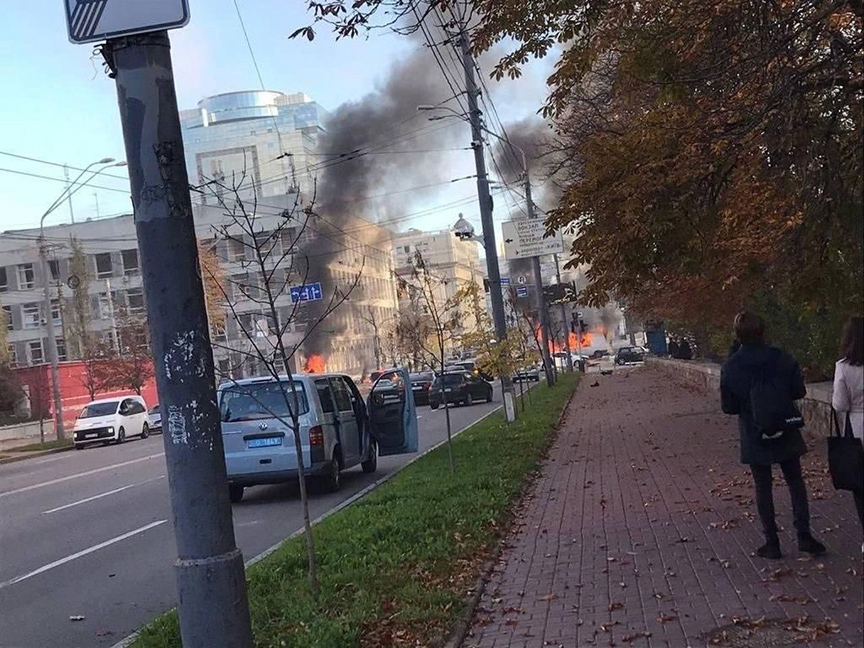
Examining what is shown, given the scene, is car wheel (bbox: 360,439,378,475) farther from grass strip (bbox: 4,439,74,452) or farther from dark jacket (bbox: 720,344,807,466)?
grass strip (bbox: 4,439,74,452)

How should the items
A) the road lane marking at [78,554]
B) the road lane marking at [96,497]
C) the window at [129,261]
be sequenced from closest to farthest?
1. the road lane marking at [78,554]
2. the road lane marking at [96,497]
3. the window at [129,261]

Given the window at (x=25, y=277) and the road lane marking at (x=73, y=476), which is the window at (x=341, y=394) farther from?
the window at (x=25, y=277)

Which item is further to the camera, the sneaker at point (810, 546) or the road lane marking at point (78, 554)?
the road lane marking at point (78, 554)

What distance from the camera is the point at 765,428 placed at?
6238 millimetres

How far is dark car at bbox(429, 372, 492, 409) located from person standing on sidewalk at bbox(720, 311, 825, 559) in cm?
2817

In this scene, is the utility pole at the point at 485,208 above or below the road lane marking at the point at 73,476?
above

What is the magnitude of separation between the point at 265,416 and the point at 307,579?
20.4 ft

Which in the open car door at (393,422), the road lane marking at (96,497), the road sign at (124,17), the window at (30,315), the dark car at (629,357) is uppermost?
the window at (30,315)

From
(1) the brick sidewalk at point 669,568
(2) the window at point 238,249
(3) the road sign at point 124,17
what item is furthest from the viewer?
(2) the window at point 238,249

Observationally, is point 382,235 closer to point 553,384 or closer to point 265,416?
point 553,384

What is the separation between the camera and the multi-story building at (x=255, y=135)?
44625 mm

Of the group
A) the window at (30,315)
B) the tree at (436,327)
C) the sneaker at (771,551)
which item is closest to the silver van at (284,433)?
the tree at (436,327)

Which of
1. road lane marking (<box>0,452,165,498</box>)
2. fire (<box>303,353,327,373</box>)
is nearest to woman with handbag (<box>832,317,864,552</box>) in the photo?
road lane marking (<box>0,452,165,498</box>)

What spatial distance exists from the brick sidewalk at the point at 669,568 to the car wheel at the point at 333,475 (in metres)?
3.06
